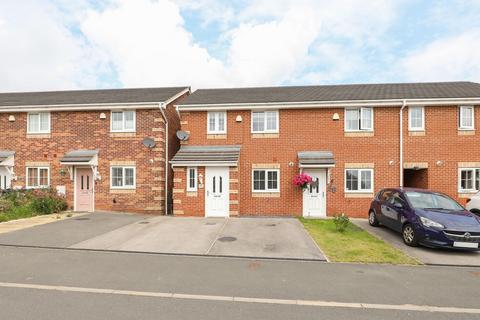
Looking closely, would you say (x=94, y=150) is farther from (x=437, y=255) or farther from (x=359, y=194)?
(x=437, y=255)

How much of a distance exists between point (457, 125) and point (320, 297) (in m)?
13.2

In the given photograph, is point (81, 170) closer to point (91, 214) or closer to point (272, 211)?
point (91, 214)

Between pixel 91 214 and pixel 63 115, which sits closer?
pixel 91 214

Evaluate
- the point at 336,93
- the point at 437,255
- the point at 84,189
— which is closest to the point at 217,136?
the point at 336,93

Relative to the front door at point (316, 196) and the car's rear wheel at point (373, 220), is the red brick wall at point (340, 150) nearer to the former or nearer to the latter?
the front door at point (316, 196)

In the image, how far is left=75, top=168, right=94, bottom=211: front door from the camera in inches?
612

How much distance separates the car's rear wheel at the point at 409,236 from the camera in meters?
8.88

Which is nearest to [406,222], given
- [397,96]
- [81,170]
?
[397,96]

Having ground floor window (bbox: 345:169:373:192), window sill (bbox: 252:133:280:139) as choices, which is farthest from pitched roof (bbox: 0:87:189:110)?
ground floor window (bbox: 345:169:373:192)

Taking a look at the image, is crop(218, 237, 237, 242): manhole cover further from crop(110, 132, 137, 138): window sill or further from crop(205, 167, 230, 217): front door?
crop(110, 132, 137, 138): window sill

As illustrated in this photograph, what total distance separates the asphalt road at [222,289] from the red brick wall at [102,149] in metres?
7.43

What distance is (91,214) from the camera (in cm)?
1443

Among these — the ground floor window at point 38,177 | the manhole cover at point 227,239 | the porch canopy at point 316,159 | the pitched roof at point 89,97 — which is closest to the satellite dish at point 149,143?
the pitched roof at point 89,97

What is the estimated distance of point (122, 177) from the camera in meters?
15.4
